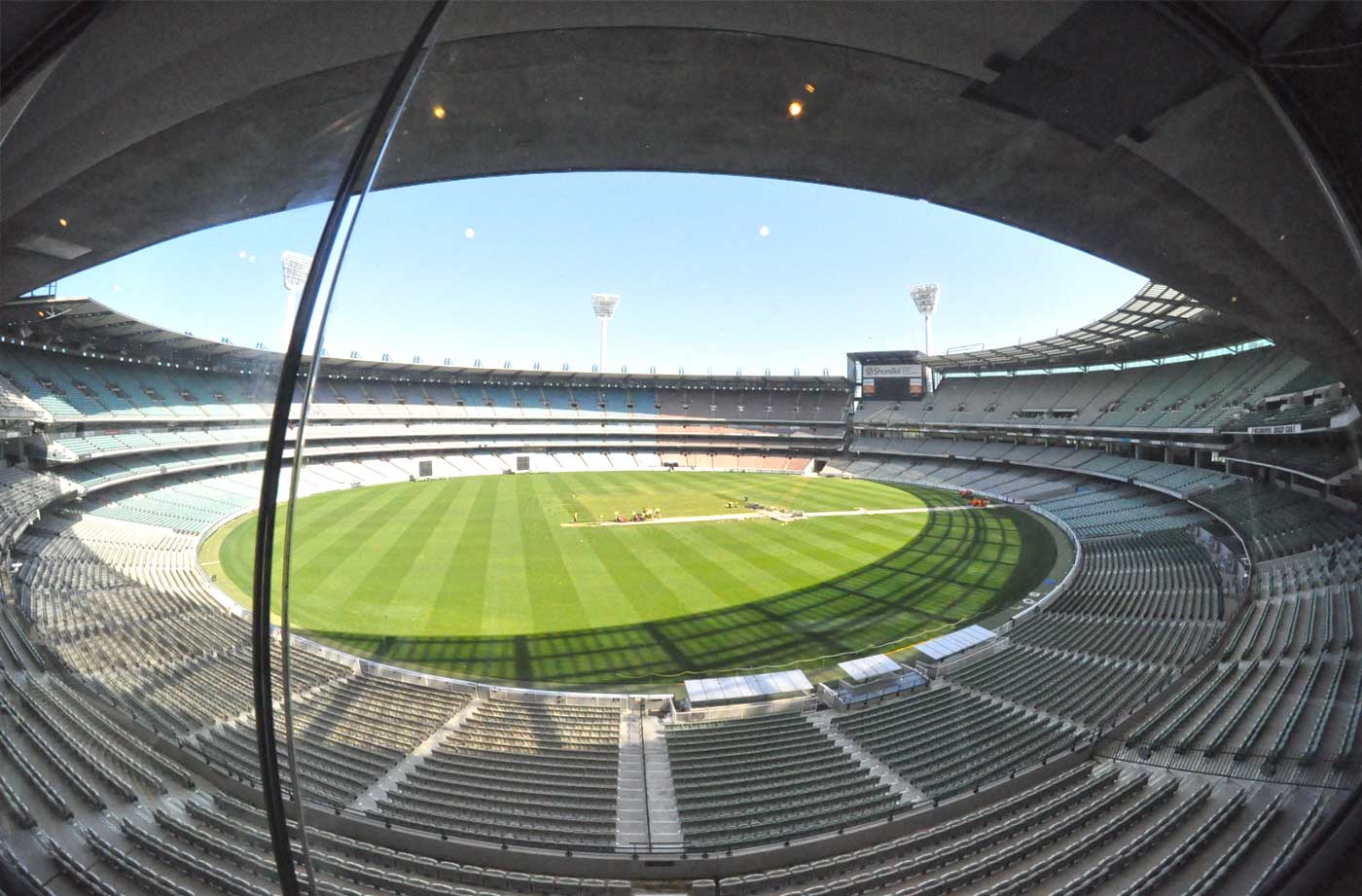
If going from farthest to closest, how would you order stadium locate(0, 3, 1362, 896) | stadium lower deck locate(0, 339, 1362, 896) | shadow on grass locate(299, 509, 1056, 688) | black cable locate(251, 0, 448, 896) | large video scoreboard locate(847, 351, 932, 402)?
large video scoreboard locate(847, 351, 932, 402) → shadow on grass locate(299, 509, 1056, 688) → stadium lower deck locate(0, 339, 1362, 896) → stadium locate(0, 3, 1362, 896) → black cable locate(251, 0, 448, 896)

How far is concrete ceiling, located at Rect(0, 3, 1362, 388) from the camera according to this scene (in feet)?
5.39

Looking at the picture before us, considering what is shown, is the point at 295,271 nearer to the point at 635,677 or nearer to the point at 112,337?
the point at 112,337

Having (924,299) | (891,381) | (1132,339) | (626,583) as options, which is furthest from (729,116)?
(924,299)

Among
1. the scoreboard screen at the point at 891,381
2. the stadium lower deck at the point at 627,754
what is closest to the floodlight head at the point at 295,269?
the stadium lower deck at the point at 627,754

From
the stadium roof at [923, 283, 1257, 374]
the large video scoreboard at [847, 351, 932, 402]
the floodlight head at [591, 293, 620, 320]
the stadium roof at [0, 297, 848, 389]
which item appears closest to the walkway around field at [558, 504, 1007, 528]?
the stadium roof at [923, 283, 1257, 374]

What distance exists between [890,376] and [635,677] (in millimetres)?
32217

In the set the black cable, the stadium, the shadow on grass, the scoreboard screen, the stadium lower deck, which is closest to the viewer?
the black cable

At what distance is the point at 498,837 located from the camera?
4.02m

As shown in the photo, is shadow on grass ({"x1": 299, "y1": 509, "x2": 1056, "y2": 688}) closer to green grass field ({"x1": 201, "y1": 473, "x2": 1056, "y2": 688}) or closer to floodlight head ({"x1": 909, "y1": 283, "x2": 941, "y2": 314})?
green grass field ({"x1": 201, "y1": 473, "x2": 1056, "y2": 688})

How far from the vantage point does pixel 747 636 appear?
10.5 meters

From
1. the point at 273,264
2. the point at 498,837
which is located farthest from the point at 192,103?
the point at 498,837

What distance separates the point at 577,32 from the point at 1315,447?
4121 millimetres

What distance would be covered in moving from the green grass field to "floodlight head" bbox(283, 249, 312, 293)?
705mm

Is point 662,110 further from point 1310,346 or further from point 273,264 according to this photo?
point 1310,346
